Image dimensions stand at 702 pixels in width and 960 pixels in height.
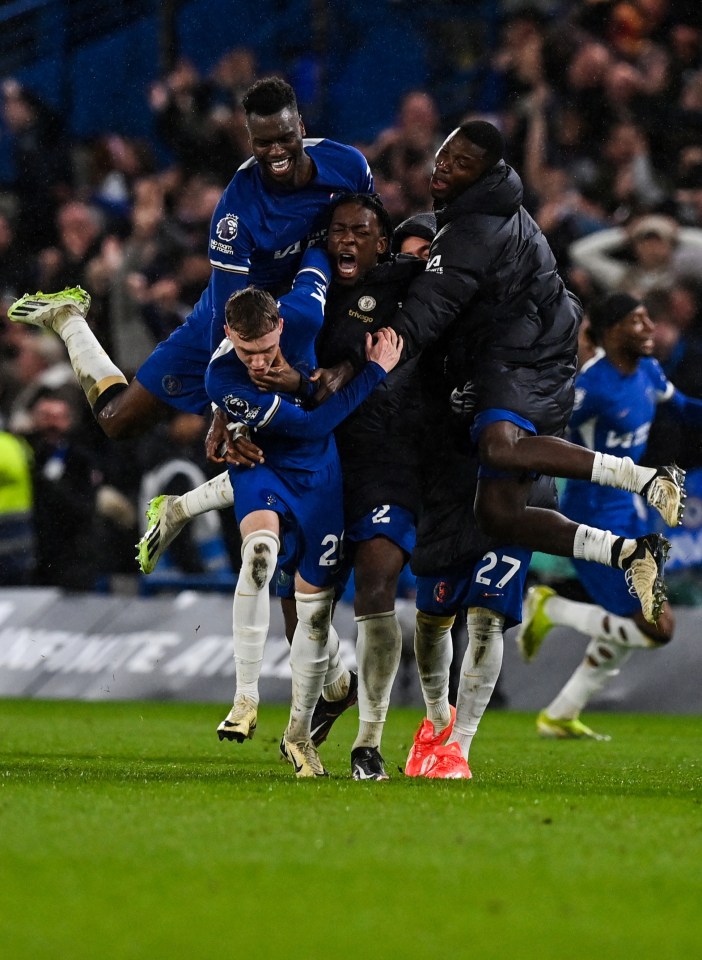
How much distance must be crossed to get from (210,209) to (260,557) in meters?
9.43

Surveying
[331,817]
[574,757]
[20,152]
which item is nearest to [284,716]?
[574,757]

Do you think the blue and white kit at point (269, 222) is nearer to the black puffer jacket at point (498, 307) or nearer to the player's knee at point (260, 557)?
the black puffer jacket at point (498, 307)

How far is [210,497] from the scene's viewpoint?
264 inches

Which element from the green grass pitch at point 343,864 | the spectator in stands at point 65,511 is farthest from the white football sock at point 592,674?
the spectator in stands at point 65,511

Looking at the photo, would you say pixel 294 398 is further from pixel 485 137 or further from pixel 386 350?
pixel 485 137

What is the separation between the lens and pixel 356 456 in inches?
230

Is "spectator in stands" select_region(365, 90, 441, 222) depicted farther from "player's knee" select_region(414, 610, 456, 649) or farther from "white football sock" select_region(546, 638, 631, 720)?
"player's knee" select_region(414, 610, 456, 649)

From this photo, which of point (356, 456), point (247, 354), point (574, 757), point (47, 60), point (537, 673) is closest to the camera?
point (247, 354)

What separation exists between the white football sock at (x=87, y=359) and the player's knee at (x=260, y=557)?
205 cm

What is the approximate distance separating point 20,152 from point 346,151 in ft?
35.0

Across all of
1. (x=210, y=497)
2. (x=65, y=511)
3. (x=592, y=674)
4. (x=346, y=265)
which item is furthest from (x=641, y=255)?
(x=346, y=265)

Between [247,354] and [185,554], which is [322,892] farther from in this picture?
[185,554]

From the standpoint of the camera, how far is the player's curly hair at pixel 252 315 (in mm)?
5355

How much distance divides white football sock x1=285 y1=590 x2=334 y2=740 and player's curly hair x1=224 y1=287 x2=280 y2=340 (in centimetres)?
97
